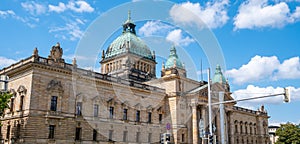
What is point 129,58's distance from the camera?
247 ft

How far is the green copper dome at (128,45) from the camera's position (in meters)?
77.3

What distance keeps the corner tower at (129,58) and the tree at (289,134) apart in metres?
40.2

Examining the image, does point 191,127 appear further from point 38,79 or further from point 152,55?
point 38,79

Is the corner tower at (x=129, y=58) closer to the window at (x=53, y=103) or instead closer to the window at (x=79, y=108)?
the window at (x=79, y=108)

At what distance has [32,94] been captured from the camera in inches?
1738

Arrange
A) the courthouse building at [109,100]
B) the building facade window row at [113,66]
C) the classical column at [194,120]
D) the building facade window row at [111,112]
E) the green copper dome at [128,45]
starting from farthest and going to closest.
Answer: the green copper dome at [128,45] → the building facade window row at [113,66] → the classical column at [194,120] → the building facade window row at [111,112] → the courthouse building at [109,100]

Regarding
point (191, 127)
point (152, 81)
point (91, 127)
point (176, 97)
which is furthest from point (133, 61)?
point (91, 127)

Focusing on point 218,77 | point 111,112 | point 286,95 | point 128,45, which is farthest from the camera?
point 218,77

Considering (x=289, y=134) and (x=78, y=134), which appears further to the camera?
(x=289, y=134)

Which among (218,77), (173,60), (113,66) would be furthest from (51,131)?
(218,77)

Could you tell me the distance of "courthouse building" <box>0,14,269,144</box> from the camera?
148 feet

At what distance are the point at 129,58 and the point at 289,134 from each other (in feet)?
162

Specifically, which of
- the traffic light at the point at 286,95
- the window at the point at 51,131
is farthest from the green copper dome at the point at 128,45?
the traffic light at the point at 286,95

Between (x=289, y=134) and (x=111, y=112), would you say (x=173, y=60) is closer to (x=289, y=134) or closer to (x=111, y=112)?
(x=111, y=112)
